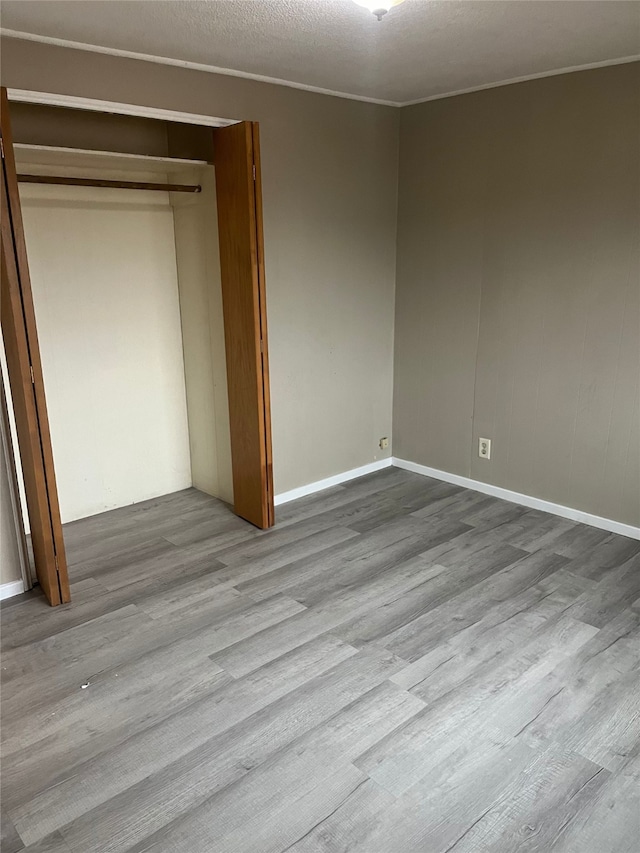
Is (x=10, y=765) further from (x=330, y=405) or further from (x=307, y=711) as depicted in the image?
(x=330, y=405)

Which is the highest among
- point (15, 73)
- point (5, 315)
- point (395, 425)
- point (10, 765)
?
point (15, 73)

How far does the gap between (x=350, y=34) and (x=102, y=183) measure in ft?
4.75

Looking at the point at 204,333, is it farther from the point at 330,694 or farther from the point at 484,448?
the point at 330,694

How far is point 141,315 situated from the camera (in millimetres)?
3832

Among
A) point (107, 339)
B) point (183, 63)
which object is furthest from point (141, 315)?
point (183, 63)

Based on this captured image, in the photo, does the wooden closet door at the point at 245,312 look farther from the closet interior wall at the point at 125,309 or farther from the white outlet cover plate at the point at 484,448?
the white outlet cover plate at the point at 484,448

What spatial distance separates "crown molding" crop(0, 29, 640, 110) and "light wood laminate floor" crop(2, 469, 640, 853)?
2.37 meters

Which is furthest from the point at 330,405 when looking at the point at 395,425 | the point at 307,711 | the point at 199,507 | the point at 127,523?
the point at 307,711

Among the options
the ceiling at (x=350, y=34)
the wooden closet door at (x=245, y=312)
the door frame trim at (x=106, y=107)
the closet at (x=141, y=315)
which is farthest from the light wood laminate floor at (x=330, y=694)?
the ceiling at (x=350, y=34)

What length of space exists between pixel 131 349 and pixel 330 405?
1.29 m

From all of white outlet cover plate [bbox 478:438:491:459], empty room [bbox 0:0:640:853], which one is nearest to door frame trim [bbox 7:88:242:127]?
empty room [bbox 0:0:640:853]

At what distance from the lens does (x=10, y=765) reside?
6.37 ft

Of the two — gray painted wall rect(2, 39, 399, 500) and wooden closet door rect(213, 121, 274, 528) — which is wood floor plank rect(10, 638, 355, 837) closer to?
wooden closet door rect(213, 121, 274, 528)

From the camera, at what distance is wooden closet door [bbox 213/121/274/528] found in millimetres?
3105
